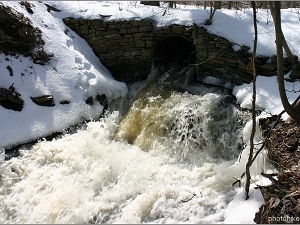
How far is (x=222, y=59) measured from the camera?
5.66 meters

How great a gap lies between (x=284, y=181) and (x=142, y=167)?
6.85 ft

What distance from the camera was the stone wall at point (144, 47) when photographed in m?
5.51

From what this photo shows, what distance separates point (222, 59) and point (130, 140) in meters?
2.61

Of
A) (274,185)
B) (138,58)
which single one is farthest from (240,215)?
(138,58)

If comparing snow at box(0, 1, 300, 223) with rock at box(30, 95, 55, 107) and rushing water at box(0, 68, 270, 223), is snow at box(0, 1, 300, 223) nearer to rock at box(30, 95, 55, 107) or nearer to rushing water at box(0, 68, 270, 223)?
rock at box(30, 95, 55, 107)

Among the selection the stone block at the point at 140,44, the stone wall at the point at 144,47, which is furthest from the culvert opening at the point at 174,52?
the stone block at the point at 140,44

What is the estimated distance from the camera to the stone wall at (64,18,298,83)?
5508 mm

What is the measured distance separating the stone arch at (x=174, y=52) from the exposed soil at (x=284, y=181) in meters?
3.55

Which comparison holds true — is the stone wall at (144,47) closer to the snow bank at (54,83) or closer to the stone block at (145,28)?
the stone block at (145,28)

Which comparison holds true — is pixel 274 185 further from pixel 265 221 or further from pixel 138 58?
pixel 138 58

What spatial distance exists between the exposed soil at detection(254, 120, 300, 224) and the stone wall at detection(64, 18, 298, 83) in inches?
73.8

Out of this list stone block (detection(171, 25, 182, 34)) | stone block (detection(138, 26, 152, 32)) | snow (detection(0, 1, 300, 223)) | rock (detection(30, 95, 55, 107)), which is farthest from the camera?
stone block (detection(138, 26, 152, 32))

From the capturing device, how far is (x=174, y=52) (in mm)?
7516

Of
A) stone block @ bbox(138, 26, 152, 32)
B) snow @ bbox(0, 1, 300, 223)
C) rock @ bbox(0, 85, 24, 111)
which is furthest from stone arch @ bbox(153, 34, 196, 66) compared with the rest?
rock @ bbox(0, 85, 24, 111)
